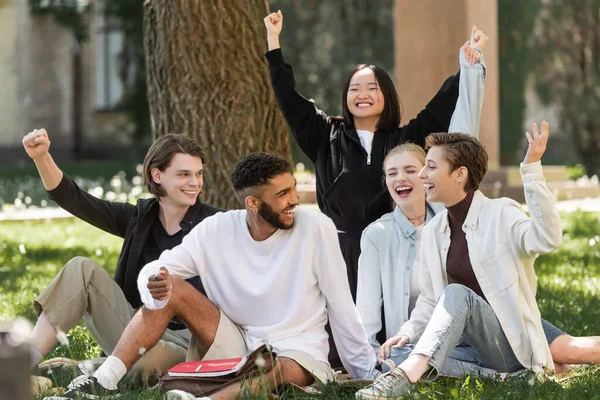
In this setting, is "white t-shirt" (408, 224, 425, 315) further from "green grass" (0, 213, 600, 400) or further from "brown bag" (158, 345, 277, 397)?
"brown bag" (158, 345, 277, 397)

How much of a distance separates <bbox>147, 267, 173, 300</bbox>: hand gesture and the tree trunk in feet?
11.2

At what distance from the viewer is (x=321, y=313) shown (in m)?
4.55

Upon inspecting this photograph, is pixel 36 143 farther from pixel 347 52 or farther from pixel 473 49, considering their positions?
pixel 347 52

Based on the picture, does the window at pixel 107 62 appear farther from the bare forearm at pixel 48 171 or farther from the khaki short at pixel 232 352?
the khaki short at pixel 232 352

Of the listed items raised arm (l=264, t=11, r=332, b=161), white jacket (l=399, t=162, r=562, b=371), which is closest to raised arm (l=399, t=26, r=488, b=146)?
raised arm (l=264, t=11, r=332, b=161)

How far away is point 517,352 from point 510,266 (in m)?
0.36

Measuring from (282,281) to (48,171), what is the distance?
1342mm

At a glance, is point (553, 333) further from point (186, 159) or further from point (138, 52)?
point (138, 52)

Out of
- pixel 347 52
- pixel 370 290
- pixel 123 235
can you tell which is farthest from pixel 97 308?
pixel 347 52

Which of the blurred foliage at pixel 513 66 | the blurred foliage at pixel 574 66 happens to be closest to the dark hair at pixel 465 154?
the blurred foliage at pixel 513 66

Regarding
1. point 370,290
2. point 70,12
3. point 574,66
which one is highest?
point 70,12

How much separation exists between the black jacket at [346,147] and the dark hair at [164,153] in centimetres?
74

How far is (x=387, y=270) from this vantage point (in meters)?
5.11

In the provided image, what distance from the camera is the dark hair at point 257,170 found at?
445 centimetres
